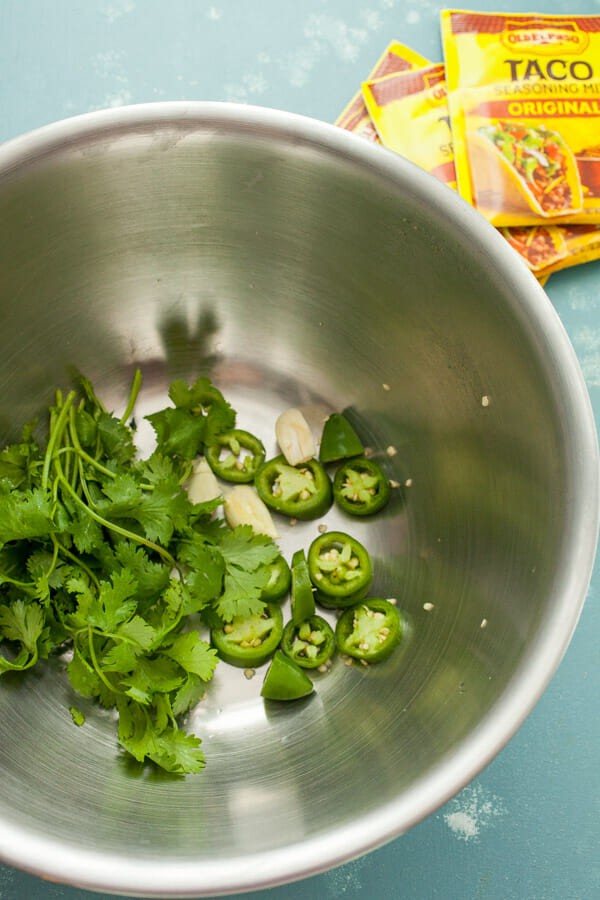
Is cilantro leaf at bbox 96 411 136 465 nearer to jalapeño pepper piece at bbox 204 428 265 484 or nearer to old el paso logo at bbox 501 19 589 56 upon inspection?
jalapeño pepper piece at bbox 204 428 265 484

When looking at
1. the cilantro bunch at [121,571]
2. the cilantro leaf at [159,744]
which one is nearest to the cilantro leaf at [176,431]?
the cilantro bunch at [121,571]

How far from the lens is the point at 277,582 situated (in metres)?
1.47

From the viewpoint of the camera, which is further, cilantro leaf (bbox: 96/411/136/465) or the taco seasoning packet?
the taco seasoning packet

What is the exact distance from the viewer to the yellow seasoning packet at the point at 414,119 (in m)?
1.76

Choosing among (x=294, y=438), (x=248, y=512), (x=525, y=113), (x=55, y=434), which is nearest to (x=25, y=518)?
(x=55, y=434)

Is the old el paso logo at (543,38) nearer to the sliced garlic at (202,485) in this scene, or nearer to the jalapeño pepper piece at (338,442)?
the jalapeño pepper piece at (338,442)

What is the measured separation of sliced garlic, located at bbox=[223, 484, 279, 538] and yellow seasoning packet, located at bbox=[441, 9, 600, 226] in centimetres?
75

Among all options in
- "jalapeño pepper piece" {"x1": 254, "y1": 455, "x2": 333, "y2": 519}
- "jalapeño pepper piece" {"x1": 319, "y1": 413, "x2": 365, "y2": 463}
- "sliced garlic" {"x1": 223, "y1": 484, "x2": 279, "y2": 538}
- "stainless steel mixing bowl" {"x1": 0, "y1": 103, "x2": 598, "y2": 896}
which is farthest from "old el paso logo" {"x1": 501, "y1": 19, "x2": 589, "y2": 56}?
"sliced garlic" {"x1": 223, "y1": 484, "x2": 279, "y2": 538}

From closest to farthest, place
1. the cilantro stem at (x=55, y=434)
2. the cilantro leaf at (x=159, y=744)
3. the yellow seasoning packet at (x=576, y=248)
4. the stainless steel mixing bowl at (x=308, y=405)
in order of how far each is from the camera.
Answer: the stainless steel mixing bowl at (x=308, y=405) < the cilantro leaf at (x=159, y=744) < the cilantro stem at (x=55, y=434) < the yellow seasoning packet at (x=576, y=248)

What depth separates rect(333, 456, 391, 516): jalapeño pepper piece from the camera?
61.1 inches

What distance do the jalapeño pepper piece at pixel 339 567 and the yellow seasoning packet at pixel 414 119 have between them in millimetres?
794

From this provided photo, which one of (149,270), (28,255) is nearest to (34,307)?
(28,255)

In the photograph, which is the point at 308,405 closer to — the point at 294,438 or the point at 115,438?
the point at 294,438

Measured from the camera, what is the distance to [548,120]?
69.5 inches
